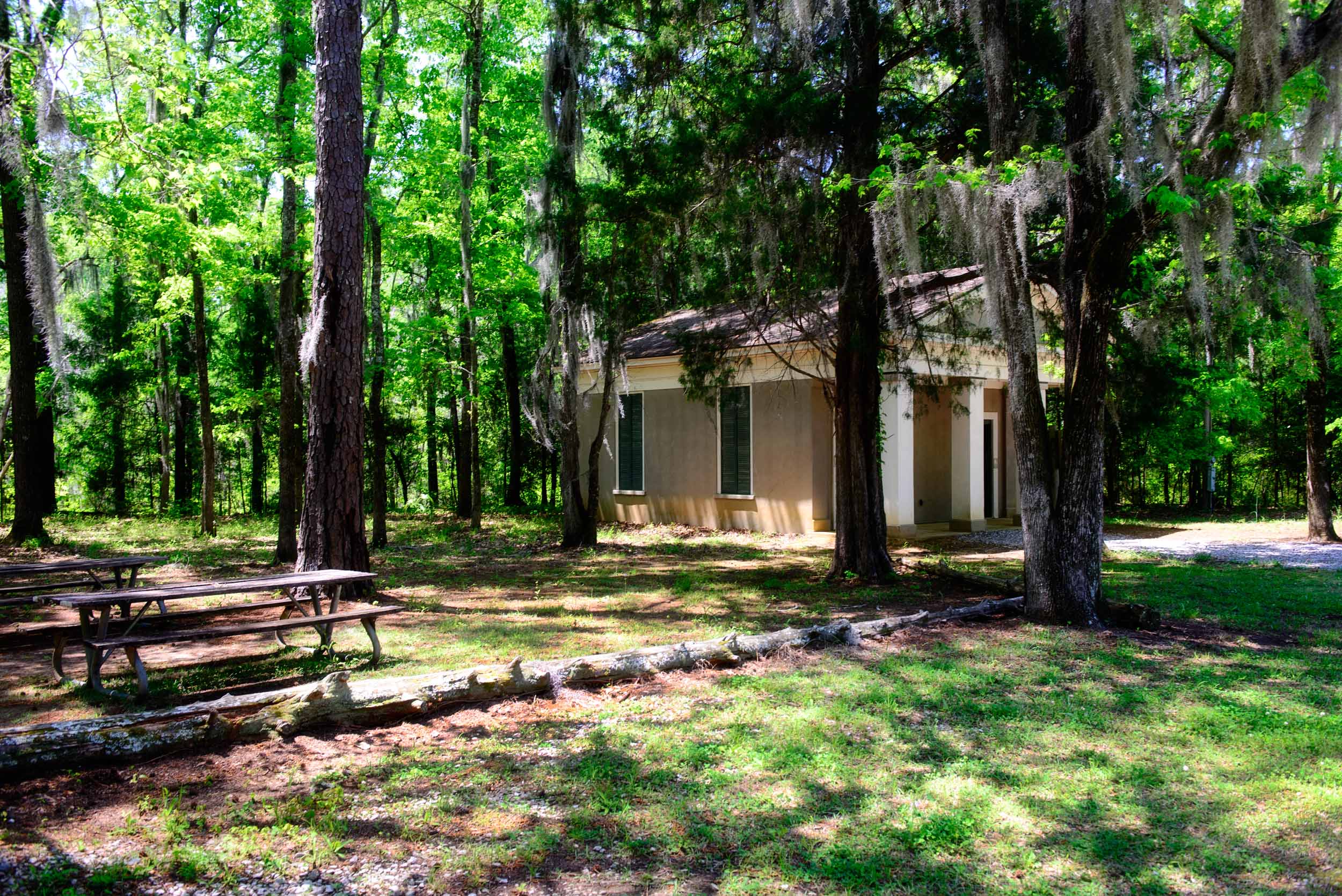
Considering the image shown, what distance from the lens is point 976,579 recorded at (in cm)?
930

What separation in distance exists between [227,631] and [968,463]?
1325 centimetres

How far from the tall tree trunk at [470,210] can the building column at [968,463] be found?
886 cm

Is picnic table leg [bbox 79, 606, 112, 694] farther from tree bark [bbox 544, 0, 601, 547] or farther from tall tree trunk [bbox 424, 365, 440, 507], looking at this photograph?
tall tree trunk [bbox 424, 365, 440, 507]

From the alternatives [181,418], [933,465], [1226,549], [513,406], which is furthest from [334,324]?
[181,418]

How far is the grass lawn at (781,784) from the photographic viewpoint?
3.10 meters

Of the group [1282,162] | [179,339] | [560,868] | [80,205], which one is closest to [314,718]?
[560,868]

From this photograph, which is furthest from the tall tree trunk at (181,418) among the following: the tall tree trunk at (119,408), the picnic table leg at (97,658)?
the picnic table leg at (97,658)

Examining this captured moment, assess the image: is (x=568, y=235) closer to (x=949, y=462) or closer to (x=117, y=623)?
(x=117, y=623)

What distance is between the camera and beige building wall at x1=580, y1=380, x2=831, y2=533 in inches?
593

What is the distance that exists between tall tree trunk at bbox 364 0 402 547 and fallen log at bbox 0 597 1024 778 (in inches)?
342

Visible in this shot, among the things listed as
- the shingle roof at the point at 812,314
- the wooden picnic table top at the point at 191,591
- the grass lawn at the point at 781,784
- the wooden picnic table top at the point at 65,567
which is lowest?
the grass lawn at the point at 781,784

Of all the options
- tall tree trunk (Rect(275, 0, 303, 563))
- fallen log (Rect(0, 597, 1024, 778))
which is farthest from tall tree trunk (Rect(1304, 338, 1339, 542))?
tall tree trunk (Rect(275, 0, 303, 563))

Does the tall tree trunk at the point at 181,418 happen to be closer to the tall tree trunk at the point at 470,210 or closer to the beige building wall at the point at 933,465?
the tall tree trunk at the point at 470,210

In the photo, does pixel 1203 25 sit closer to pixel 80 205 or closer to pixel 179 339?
pixel 80 205
